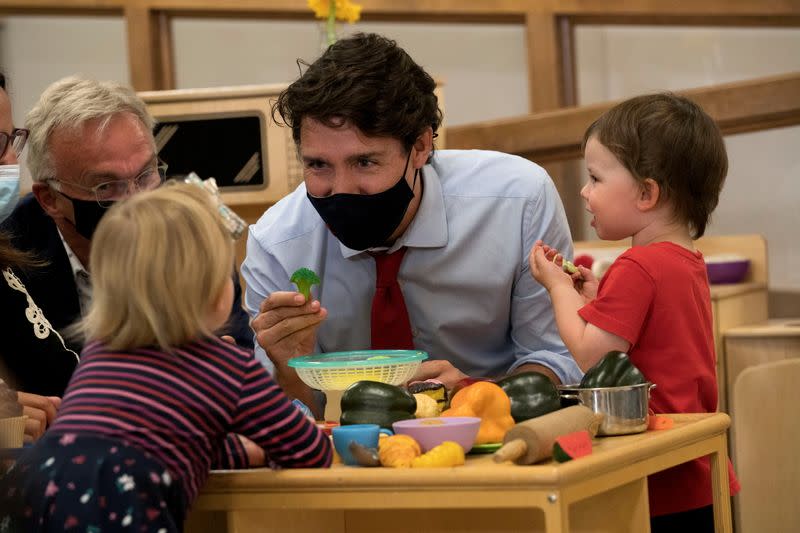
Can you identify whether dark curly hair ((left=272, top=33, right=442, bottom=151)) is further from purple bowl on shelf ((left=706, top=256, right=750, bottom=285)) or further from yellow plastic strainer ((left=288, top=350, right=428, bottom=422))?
purple bowl on shelf ((left=706, top=256, right=750, bottom=285))

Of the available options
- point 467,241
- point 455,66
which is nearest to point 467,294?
point 467,241

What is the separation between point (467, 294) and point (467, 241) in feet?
0.41

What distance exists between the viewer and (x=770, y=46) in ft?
17.6

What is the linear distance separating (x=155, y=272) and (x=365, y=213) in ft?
2.92

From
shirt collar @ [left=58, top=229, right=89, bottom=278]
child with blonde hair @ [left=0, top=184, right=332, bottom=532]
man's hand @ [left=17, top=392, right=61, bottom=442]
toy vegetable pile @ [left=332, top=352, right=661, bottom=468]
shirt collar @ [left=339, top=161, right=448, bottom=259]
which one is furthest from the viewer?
shirt collar @ [left=58, top=229, right=89, bottom=278]

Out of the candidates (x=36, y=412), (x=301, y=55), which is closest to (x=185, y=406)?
(x=36, y=412)

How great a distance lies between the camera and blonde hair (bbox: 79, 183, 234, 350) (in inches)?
65.7

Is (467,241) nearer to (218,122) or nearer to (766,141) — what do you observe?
(218,122)

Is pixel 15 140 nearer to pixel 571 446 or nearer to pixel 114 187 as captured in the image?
pixel 114 187

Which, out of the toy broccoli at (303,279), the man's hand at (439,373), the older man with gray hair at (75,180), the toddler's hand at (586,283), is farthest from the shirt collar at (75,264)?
the toddler's hand at (586,283)

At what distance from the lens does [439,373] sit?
2.43 metres

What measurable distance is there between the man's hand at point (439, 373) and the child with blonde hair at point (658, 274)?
0.27m

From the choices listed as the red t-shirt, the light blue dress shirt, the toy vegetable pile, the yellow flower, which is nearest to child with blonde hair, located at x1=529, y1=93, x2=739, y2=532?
the red t-shirt

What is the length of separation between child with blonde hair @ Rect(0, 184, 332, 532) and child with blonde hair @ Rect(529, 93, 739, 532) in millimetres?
688
